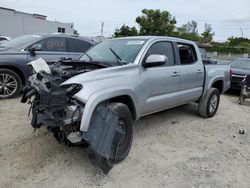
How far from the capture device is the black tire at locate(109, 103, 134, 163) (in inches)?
160

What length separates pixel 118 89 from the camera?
13.3 ft

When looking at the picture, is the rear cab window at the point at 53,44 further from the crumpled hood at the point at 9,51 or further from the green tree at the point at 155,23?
the green tree at the point at 155,23

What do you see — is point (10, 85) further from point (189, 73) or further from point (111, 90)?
point (189, 73)

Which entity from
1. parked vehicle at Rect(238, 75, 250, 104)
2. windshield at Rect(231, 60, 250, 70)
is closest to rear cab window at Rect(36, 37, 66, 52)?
parked vehicle at Rect(238, 75, 250, 104)

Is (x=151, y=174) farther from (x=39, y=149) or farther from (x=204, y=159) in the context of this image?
(x=39, y=149)

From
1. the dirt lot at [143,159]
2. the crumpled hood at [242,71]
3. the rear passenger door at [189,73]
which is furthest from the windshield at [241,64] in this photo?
the dirt lot at [143,159]

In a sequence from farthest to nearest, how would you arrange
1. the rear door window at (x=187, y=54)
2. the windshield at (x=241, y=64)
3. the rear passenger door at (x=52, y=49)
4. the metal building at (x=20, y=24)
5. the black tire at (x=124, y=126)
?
the metal building at (x=20, y=24), the windshield at (x=241, y=64), the rear passenger door at (x=52, y=49), the rear door window at (x=187, y=54), the black tire at (x=124, y=126)

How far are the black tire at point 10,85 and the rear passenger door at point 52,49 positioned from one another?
80 centimetres

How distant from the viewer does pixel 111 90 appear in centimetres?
395

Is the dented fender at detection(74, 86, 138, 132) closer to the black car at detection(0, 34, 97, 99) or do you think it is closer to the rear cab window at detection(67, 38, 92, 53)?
the black car at detection(0, 34, 97, 99)

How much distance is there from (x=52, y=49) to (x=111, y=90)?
4.62 metres

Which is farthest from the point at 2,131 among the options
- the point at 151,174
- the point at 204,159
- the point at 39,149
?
the point at 204,159

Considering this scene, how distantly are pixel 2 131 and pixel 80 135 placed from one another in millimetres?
2177

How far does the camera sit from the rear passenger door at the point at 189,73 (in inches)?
226
